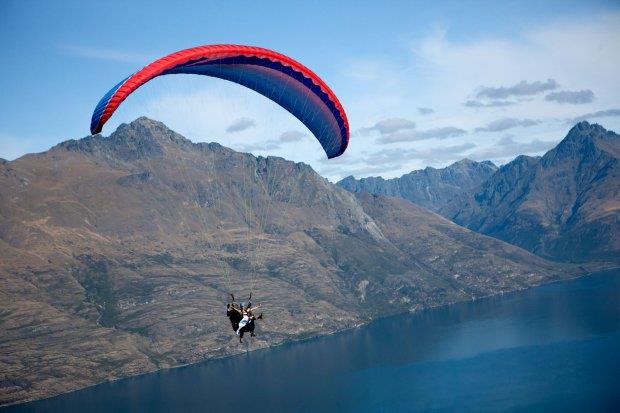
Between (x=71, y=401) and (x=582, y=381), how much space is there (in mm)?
142506

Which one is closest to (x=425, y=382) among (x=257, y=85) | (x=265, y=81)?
(x=257, y=85)

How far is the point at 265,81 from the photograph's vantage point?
138 feet

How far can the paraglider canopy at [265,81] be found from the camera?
34031mm

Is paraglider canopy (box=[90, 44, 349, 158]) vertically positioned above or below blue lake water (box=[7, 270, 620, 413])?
above

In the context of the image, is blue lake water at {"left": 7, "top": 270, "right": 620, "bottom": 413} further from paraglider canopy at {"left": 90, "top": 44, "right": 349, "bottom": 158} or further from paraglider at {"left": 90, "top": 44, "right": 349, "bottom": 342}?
paraglider at {"left": 90, "top": 44, "right": 349, "bottom": 342}

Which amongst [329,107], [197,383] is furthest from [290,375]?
[329,107]

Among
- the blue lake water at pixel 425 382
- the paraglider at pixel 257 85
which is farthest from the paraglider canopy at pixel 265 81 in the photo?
the blue lake water at pixel 425 382

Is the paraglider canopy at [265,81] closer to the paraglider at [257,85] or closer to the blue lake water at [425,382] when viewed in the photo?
the paraglider at [257,85]

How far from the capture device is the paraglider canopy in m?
34.0

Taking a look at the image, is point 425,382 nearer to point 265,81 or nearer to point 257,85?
point 257,85

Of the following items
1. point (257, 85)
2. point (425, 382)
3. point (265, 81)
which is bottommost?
point (425, 382)

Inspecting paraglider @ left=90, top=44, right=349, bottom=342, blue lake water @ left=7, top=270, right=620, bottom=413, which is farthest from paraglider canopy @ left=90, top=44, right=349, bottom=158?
blue lake water @ left=7, top=270, right=620, bottom=413

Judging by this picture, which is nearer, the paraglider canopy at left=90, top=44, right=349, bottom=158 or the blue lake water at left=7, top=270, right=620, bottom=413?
the paraglider canopy at left=90, top=44, right=349, bottom=158

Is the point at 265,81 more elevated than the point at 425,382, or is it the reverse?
the point at 265,81
